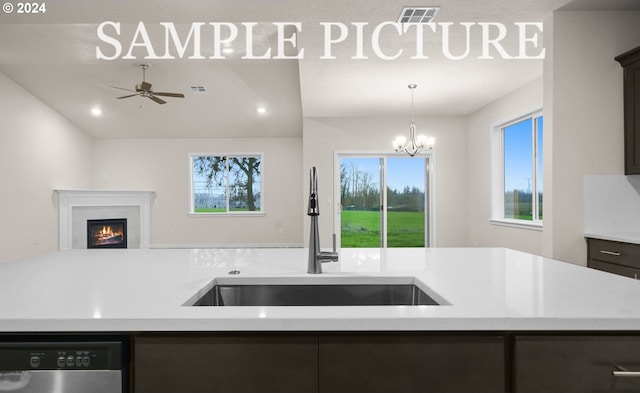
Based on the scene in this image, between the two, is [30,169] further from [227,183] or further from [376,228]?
[376,228]

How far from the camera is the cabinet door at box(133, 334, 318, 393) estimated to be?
2.61 ft

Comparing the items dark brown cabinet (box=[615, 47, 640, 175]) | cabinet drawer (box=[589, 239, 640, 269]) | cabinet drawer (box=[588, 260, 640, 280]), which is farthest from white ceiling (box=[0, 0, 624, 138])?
cabinet drawer (box=[588, 260, 640, 280])

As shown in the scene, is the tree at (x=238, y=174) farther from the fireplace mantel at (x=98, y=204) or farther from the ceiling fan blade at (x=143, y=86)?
the ceiling fan blade at (x=143, y=86)

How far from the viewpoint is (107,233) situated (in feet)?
26.0

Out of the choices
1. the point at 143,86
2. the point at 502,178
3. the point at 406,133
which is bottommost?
the point at 502,178

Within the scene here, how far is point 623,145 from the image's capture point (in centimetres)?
286

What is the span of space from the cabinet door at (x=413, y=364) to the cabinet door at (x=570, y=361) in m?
0.05

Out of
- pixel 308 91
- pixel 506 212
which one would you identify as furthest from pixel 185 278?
pixel 506 212

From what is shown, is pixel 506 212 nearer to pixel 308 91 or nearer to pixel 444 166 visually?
pixel 444 166

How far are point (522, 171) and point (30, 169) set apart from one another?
25.4ft

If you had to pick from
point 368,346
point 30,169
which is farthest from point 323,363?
point 30,169

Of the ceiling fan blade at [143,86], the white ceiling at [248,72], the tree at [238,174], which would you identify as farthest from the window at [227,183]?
the ceiling fan blade at [143,86]

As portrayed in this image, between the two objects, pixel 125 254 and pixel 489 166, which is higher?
pixel 489 166

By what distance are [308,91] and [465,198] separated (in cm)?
344
